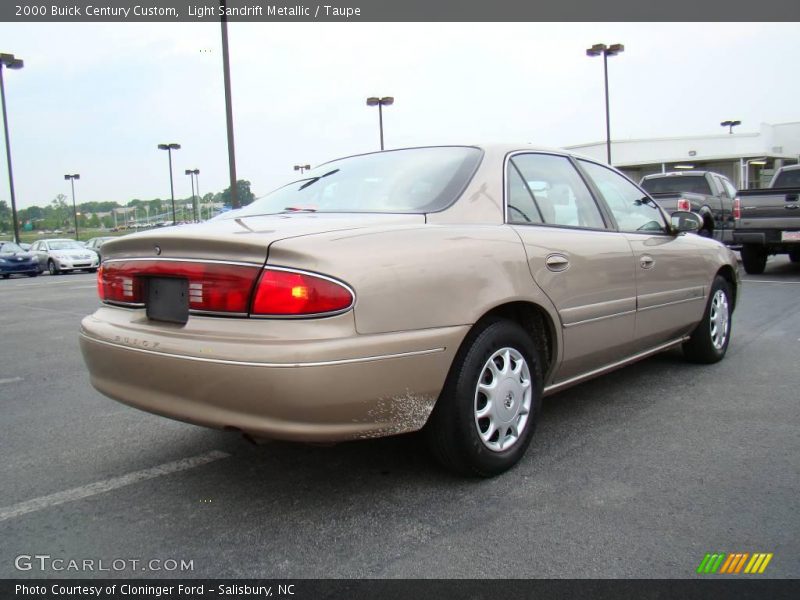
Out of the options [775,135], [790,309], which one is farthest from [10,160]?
[775,135]

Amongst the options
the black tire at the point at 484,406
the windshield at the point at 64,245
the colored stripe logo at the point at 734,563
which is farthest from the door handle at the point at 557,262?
the windshield at the point at 64,245

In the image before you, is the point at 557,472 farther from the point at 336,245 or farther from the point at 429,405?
the point at 336,245

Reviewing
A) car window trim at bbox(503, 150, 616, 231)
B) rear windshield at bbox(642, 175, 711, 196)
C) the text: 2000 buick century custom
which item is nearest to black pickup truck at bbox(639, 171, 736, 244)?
rear windshield at bbox(642, 175, 711, 196)

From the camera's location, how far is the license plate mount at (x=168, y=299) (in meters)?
2.67

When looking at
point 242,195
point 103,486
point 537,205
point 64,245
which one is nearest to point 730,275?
point 537,205

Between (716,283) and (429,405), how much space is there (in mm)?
3275

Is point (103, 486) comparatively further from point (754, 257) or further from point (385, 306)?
point (754, 257)

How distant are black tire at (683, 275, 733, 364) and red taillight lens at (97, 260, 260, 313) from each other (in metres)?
3.59

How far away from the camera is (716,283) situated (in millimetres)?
5035

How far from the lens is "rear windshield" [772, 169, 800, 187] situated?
12.6 meters

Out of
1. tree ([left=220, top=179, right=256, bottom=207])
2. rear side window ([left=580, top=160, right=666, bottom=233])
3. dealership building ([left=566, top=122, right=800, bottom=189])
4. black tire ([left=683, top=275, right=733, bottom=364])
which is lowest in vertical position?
black tire ([left=683, top=275, right=733, bottom=364])

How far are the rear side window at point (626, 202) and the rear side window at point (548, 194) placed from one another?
21 cm

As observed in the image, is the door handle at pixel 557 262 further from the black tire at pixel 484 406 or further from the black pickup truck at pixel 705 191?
the black pickup truck at pixel 705 191

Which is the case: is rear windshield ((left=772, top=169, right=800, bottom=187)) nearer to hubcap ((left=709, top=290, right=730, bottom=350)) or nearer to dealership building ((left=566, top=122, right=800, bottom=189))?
hubcap ((left=709, top=290, right=730, bottom=350))
